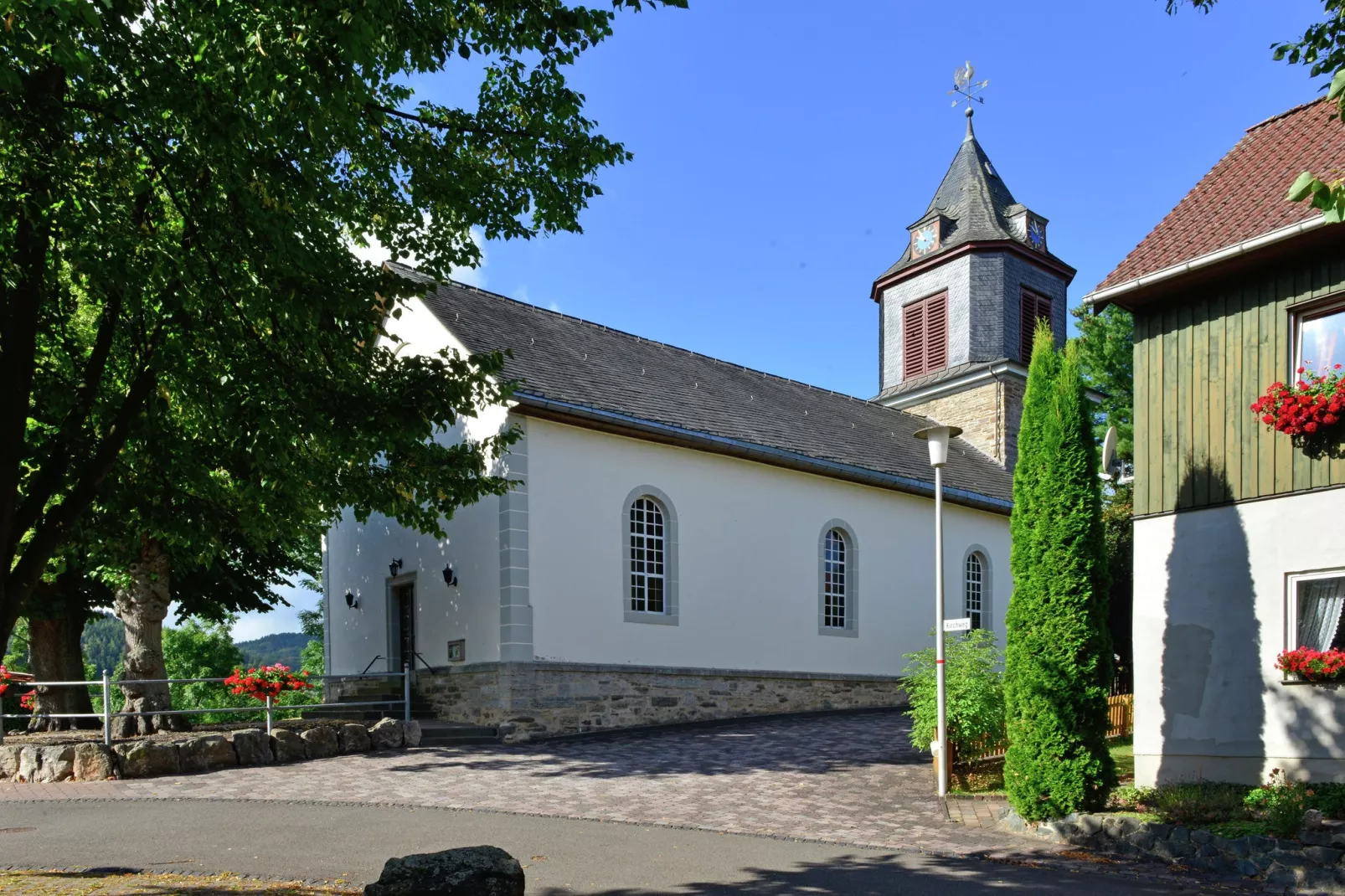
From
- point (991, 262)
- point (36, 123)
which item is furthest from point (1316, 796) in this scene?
point (991, 262)

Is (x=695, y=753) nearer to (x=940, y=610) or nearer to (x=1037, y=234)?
(x=940, y=610)

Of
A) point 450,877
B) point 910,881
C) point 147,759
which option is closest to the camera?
point 450,877

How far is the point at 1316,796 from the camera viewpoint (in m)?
9.11

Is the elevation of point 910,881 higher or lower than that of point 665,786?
higher

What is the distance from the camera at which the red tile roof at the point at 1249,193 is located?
10.8 metres

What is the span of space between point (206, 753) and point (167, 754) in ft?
1.43

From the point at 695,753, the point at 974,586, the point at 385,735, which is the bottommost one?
the point at 695,753

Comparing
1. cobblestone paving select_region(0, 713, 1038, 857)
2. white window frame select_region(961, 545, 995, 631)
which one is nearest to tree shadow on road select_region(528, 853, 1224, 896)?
cobblestone paving select_region(0, 713, 1038, 857)

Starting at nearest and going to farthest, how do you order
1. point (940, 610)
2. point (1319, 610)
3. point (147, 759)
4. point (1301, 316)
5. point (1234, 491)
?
point (1319, 610) < point (1301, 316) < point (1234, 491) < point (940, 610) < point (147, 759)

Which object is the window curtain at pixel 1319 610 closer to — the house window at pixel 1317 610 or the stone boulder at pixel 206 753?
the house window at pixel 1317 610

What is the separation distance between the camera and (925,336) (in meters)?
29.4

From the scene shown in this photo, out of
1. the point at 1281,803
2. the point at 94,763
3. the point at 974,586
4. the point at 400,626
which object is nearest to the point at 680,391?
the point at 400,626

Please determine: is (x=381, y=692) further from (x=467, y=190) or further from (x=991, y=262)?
(x=991, y=262)

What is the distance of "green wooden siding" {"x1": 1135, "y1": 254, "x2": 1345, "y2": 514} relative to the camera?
407 inches
